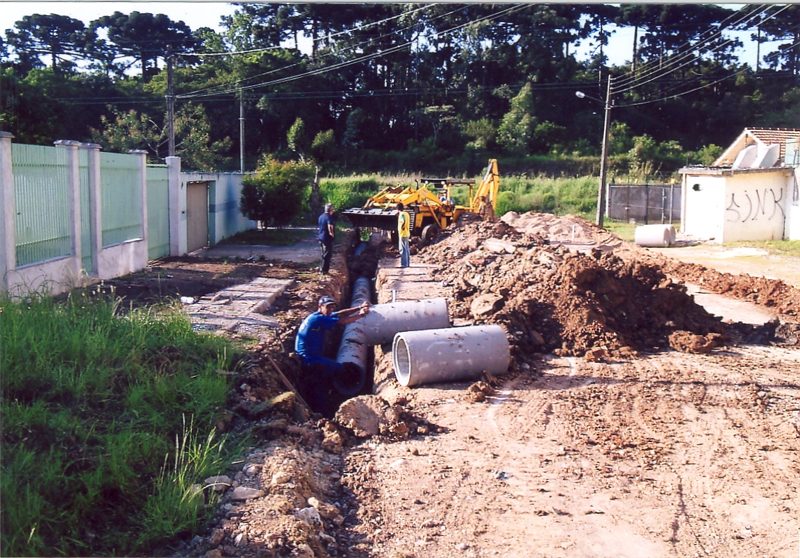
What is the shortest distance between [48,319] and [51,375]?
1.00 m

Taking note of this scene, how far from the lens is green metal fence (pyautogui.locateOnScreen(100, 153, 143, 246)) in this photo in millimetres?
13492

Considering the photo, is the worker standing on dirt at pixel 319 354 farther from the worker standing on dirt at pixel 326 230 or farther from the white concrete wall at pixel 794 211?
the white concrete wall at pixel 794 211

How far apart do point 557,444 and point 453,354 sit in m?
1.92

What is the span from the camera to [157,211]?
16.9 metres

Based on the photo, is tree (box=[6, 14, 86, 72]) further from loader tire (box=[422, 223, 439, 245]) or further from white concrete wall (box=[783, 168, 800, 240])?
white concrete wall (box=[783, 168, 800, 240])

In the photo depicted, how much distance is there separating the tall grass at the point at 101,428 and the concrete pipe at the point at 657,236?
20615mm

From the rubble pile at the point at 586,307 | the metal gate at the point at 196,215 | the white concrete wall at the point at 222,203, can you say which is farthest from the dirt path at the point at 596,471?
the white concrete wall at the point at 222,203

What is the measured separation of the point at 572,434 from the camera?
6387 millimetres

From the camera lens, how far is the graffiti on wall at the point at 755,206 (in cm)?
2494

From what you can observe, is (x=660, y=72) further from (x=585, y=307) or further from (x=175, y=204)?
(x=585, y=307)

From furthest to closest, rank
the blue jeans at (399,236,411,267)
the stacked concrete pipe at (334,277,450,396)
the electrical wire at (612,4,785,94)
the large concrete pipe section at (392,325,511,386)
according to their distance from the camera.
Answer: the electrical wire at (612,4,785,94) < the blue jeans at (399,236,411,267) < the stacked concrete pipe at (334,277,450,396) < the large concrete pipe section at (392,325,511,386)

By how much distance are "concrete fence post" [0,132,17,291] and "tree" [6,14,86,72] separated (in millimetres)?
17699

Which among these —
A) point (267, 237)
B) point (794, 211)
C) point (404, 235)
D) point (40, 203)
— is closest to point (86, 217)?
point (40, 203)

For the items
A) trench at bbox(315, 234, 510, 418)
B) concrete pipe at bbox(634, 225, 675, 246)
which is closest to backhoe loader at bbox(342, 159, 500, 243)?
concrete pipe at bbox(634, 225, 675, 246)
